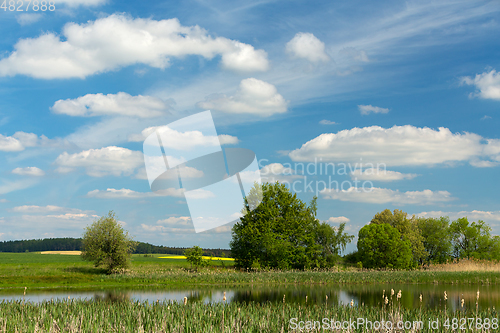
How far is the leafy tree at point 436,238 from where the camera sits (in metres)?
72.9

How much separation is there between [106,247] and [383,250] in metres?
40.7

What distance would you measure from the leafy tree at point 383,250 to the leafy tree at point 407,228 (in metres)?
6.82

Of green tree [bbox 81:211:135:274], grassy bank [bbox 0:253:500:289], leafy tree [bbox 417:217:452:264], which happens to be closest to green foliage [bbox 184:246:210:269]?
grassy bank [bbox 0:253:500:289]

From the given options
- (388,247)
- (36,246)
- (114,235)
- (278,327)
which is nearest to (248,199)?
(114,235)

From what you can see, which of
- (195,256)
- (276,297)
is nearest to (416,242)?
(195,256)

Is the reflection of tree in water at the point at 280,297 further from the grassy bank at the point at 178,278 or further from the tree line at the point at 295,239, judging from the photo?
the tree line at the point at 295,239

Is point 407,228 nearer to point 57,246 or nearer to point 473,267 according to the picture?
point 473,267

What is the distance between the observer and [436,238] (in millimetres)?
74000

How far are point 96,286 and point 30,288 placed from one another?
16.9 ft

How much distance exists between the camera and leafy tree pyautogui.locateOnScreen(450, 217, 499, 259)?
72.4 metres

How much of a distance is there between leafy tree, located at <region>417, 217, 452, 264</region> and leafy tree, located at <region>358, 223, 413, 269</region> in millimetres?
16470

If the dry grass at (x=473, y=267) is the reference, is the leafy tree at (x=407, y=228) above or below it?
above

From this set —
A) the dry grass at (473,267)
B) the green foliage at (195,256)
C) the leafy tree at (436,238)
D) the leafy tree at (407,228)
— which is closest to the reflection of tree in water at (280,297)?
the green foliage at (195,256)

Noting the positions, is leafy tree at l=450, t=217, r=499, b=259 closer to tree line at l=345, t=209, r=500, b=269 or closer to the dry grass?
tree line at l=345, t=209, r=500, b=269
